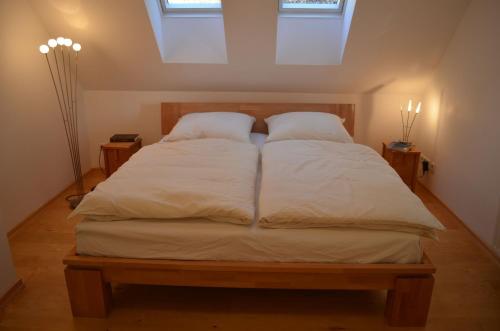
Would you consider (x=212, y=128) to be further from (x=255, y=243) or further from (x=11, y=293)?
(x=11, y=293)

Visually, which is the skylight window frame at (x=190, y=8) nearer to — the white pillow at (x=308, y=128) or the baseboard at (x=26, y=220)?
the white pillow at (x=308, y=128)

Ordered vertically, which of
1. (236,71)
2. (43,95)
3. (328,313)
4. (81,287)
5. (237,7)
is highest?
(237,7)

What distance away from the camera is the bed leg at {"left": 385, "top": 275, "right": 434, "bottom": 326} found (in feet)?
5.63

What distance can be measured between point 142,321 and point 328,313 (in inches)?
37.8

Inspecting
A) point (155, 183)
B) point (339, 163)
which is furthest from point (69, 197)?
point (339, 163)

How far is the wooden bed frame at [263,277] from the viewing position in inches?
67.3

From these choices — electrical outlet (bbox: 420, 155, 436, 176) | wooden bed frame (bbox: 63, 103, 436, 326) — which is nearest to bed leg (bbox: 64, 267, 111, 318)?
wooden bed frame (bbox: 63, 103, 436, 326)

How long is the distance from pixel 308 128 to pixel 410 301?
1.67 metres

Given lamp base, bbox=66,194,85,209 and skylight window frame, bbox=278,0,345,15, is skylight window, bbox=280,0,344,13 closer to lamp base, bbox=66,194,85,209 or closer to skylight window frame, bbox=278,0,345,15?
skylight window frame, bbox=278,0,345,15

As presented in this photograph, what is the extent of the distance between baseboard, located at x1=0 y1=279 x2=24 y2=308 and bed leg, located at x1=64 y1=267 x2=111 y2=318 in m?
0.43

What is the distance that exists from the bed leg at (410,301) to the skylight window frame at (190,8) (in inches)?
102

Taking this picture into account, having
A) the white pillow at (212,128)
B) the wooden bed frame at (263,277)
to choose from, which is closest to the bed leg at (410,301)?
the wooden bed frame at (263,277)

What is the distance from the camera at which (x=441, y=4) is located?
2697 millimetres

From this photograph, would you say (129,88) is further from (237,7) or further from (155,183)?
(155,183)
